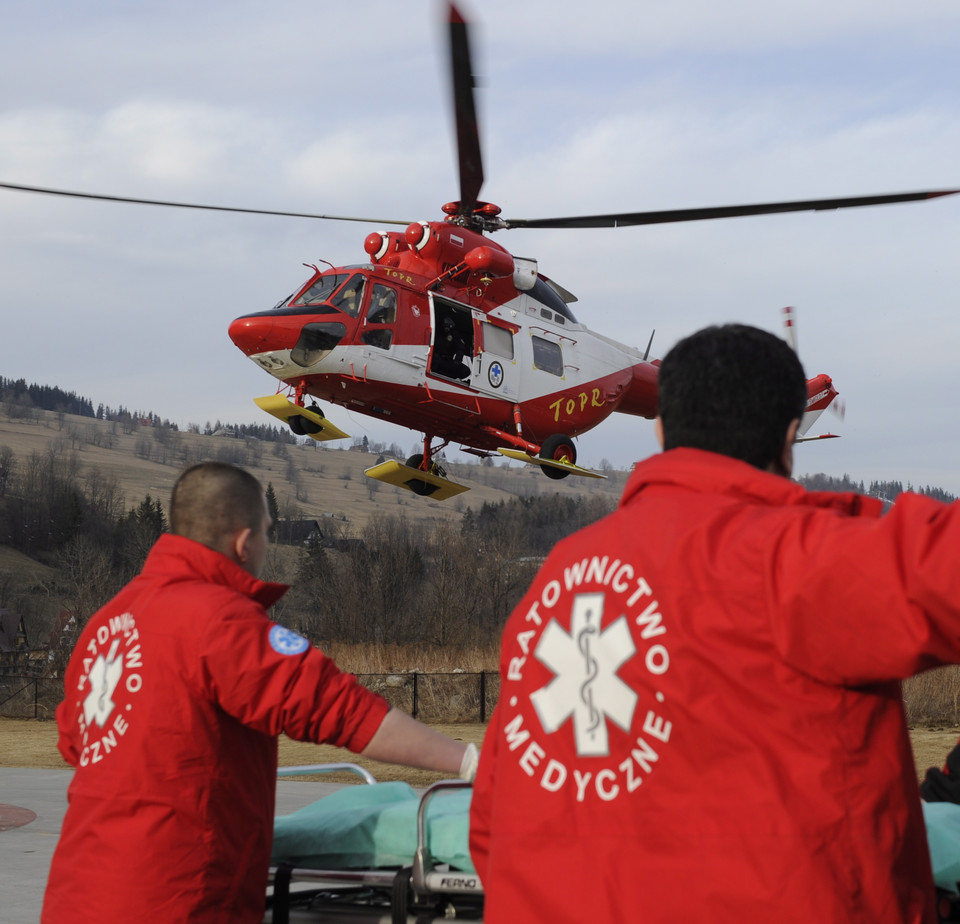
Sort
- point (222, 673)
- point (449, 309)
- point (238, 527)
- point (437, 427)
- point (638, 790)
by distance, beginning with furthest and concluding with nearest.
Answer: point (437, 427), point (449, 309), point (238, 527), point (222, 673), point (638, 790)

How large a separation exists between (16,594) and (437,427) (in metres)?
72.4

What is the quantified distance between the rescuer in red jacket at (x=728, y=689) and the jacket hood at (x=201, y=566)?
1339mm

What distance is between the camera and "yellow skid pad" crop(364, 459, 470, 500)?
18.4 m

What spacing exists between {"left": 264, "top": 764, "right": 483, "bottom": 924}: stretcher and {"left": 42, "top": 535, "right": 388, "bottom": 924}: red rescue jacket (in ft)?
1.17

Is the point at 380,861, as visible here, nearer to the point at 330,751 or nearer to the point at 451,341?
the point at 451,341

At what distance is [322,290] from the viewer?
54.5 feet

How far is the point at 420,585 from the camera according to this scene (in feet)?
197

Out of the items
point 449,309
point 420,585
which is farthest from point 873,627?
point 420,585

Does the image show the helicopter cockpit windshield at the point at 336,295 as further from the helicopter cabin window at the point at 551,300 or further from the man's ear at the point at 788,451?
the man's ear at the point at 788,451

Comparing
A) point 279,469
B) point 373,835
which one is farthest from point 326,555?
point 279,469

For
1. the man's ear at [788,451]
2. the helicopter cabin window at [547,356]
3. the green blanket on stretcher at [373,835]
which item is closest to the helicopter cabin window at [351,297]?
the helicopter cabin window at [547,356]

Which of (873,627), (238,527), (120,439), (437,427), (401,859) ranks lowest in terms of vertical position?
(401,859)

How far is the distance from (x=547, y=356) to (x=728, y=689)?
17.0 m

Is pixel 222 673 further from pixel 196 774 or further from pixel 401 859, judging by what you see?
pixel 401 859
